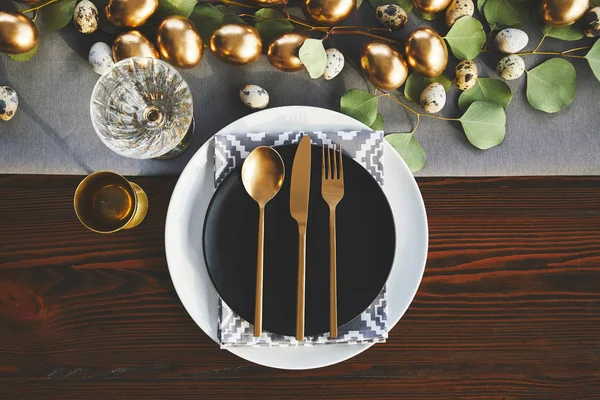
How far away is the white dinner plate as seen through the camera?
1.70ft

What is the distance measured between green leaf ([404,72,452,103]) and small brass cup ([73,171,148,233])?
33cm

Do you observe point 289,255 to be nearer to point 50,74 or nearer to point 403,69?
point 403,69

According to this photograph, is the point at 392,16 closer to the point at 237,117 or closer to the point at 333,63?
the point at 333,63

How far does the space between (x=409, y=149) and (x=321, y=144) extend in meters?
0.11

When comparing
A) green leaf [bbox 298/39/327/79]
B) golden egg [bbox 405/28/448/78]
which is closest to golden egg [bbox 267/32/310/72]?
green leaf [bbox 298/39/327/79]

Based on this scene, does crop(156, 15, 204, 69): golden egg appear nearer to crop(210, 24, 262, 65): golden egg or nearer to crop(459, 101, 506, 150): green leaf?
crop(210, 24, 262, 65): golden egg

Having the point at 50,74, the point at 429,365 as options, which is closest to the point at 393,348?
the point at 429,365

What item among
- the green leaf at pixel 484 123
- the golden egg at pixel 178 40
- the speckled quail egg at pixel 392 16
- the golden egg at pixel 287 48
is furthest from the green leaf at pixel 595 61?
the golden egg at pixel 178 40

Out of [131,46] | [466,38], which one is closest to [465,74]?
[466,38]

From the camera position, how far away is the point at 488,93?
0.56m

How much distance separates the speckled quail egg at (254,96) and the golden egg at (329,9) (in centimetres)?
10

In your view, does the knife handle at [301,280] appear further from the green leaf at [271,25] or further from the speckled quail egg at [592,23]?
the speckled quail egg at [592,23]

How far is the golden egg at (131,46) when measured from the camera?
0.52 metres

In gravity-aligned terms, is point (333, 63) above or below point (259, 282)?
above
